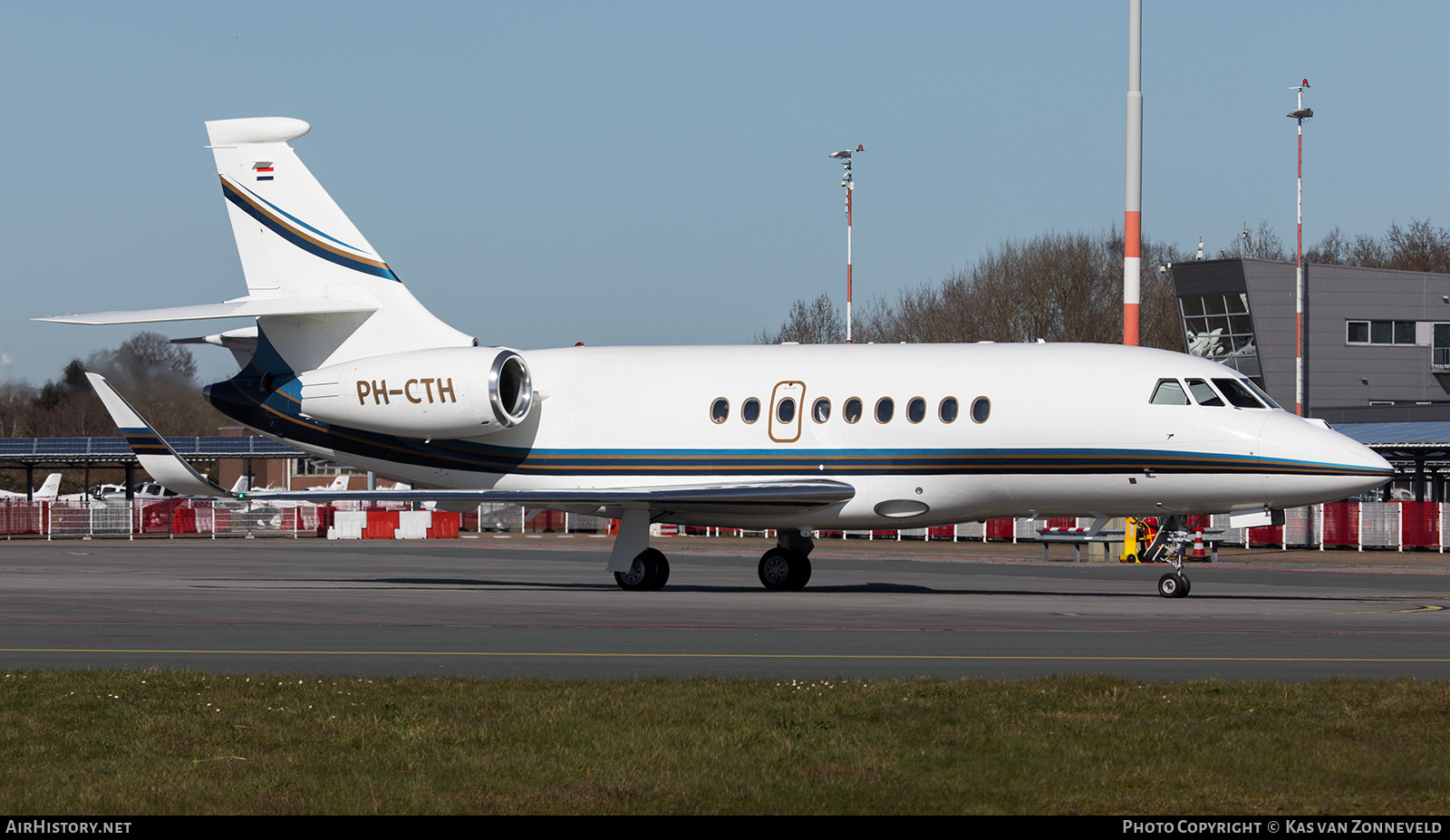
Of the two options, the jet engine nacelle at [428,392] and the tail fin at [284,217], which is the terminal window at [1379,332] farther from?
the tail fin at [284,217]

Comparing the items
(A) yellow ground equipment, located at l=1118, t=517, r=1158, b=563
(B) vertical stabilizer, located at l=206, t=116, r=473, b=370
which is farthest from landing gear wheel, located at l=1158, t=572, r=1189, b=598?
(B) vertical stabilizer, located at l=206, t=116, r=473, b=370

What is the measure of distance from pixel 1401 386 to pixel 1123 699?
2305 inches

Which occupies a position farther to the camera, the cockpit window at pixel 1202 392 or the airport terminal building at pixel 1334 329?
the airport terminal building at pixel 1334 329

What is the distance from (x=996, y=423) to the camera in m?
22.0

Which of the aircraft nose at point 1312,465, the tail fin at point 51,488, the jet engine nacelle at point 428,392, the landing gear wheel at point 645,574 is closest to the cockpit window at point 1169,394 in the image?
the aircraft nose at point 1312,465

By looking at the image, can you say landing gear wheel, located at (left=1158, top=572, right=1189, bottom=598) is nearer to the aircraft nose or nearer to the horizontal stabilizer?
the aircraft nose

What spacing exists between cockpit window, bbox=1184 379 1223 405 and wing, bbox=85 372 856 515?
5.16 meters

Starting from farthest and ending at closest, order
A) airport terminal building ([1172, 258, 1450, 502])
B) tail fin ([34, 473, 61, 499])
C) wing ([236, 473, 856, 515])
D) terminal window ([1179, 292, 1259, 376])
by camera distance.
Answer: tail fin ([34, 473, 61, 499]) < terminal window ([1179, 292, 1259, 376]) < airport terminal building ([1172, 258, 1450, 502]) < wing ([236, 473, 856, 515])

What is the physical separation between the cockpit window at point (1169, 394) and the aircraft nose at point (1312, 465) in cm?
122

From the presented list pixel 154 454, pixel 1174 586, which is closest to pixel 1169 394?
pixel 1174 586

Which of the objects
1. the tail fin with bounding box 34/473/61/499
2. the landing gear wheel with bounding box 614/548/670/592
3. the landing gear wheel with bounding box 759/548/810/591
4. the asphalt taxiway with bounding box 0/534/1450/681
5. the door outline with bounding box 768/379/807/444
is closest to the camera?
the asphalt taxiway with bounding box 0/534/1450/681

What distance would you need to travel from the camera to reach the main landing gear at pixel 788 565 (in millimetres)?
24562

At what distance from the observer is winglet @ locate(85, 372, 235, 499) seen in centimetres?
2333

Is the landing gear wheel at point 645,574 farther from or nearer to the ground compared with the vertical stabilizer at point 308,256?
nearer to the ground
